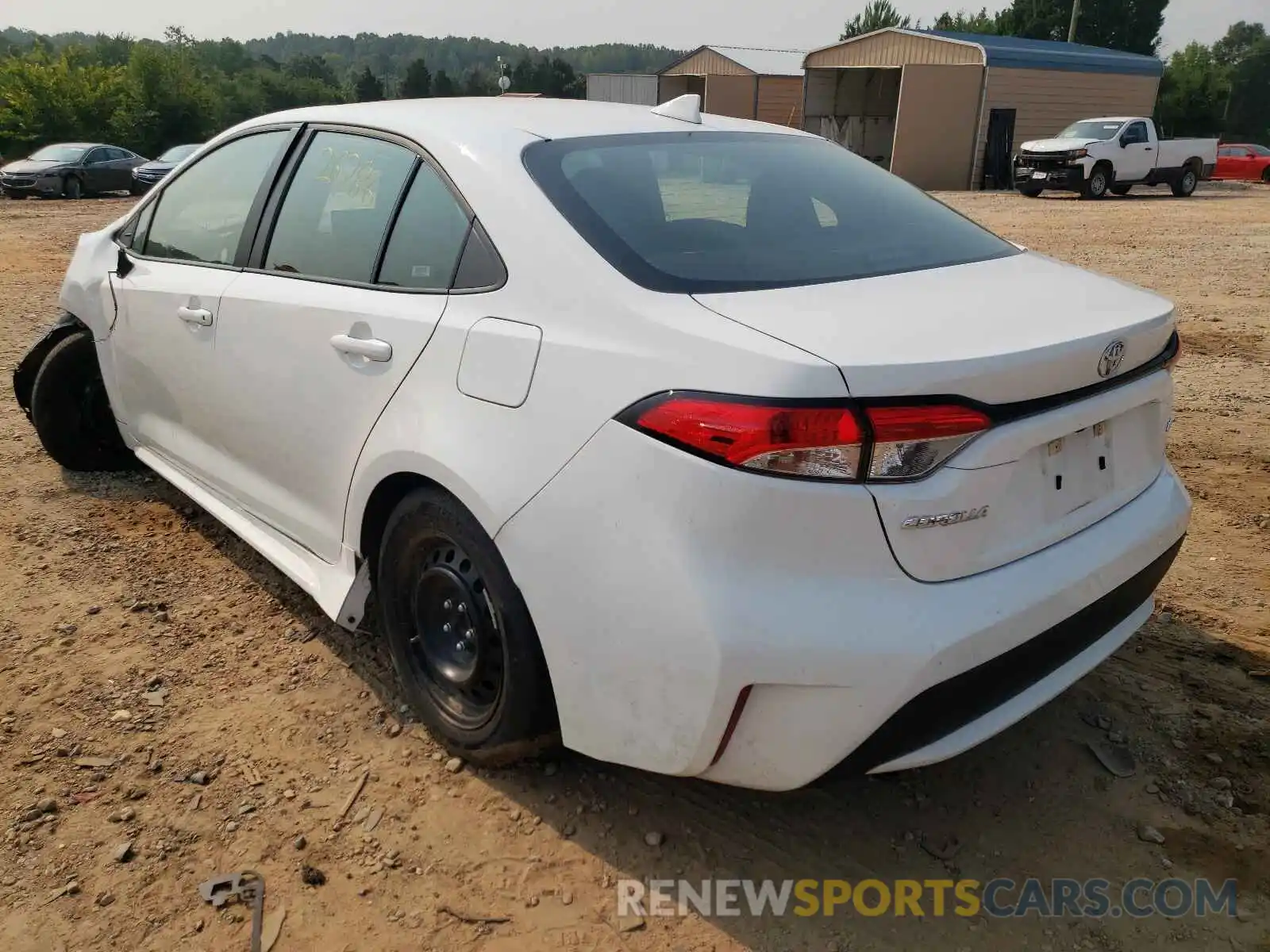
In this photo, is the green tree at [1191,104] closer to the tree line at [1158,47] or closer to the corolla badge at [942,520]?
the tree line at [1158,47]

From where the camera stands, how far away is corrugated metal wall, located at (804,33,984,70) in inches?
1051

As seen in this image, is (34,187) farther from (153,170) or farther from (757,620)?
(757,620)

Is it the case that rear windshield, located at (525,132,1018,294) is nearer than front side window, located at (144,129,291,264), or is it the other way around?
rear windshield, located at (525,132,1018,294)

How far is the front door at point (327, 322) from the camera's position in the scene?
8.29ft

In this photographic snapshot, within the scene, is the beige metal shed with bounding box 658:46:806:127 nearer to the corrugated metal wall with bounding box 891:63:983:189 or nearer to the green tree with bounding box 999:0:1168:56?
the corrugated metal wall with bounding box 891:63:983:189

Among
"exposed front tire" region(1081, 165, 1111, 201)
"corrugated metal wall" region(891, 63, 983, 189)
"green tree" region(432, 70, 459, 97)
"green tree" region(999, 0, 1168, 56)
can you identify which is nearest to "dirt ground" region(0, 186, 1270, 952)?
"exposed front tire" region(1081, 165, 1111, 201)

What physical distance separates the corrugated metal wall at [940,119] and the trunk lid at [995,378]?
88.9 feet

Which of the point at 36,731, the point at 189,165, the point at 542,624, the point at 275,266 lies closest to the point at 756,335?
the point at 542,624

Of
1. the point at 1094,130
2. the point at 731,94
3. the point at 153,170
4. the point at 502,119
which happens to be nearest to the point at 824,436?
the point at 502,119

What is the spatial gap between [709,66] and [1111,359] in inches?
1373

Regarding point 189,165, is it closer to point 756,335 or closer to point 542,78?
point 756,335

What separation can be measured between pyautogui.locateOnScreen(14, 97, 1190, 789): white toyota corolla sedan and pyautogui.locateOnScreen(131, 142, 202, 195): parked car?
21.1 meters

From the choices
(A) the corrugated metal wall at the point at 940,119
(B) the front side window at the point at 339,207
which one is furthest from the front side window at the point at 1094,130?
(B) the front side window at the point at 339,207

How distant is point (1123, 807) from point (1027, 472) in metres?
1.09
